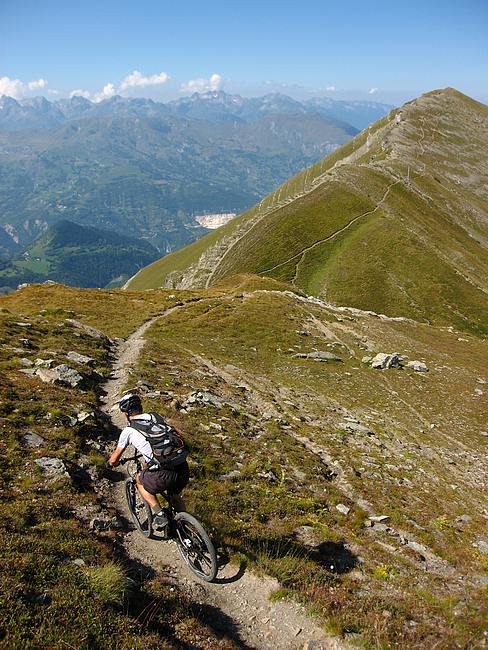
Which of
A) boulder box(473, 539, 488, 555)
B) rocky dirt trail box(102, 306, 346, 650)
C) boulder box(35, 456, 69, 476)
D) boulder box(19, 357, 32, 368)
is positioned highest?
boulder box(35, 456, 69, 476)

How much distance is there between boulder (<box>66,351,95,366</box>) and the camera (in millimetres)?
26234

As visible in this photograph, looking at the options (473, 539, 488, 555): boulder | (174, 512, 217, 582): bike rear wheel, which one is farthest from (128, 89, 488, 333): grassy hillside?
(174, 512, 217, 582): bike rear wheel

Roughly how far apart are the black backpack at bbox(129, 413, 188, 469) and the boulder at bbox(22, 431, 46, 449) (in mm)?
6274

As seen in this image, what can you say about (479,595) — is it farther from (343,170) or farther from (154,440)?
(343,170)

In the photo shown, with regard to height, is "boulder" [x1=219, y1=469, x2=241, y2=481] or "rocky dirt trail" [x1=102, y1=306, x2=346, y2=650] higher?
"rocky dirt trail" [x1=102, y1=306, x2=346, y2=650]

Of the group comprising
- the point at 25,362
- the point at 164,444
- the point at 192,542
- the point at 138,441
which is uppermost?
the point at 164,444

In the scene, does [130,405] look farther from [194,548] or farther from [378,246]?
[378,246]

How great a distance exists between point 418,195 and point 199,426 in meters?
144

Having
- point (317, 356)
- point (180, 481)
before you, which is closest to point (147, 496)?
point (180, 481)

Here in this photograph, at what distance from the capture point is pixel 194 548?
1077 cm

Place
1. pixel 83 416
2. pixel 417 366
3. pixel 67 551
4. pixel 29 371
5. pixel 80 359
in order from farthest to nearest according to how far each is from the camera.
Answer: pixel 417 366
pixel 80 359
pixel 29 371
pixel 83 416
pixel 67 551

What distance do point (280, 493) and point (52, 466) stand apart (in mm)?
8332

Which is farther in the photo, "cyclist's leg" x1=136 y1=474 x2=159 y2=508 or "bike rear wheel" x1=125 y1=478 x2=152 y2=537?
"bike rear wheel" x1=125 y1=478 x2=152 y2=537

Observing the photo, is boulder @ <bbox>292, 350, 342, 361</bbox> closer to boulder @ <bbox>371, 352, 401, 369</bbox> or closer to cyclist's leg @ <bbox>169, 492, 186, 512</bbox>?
boulder @ <bbox>371, 352, 401, 369</bbox>
